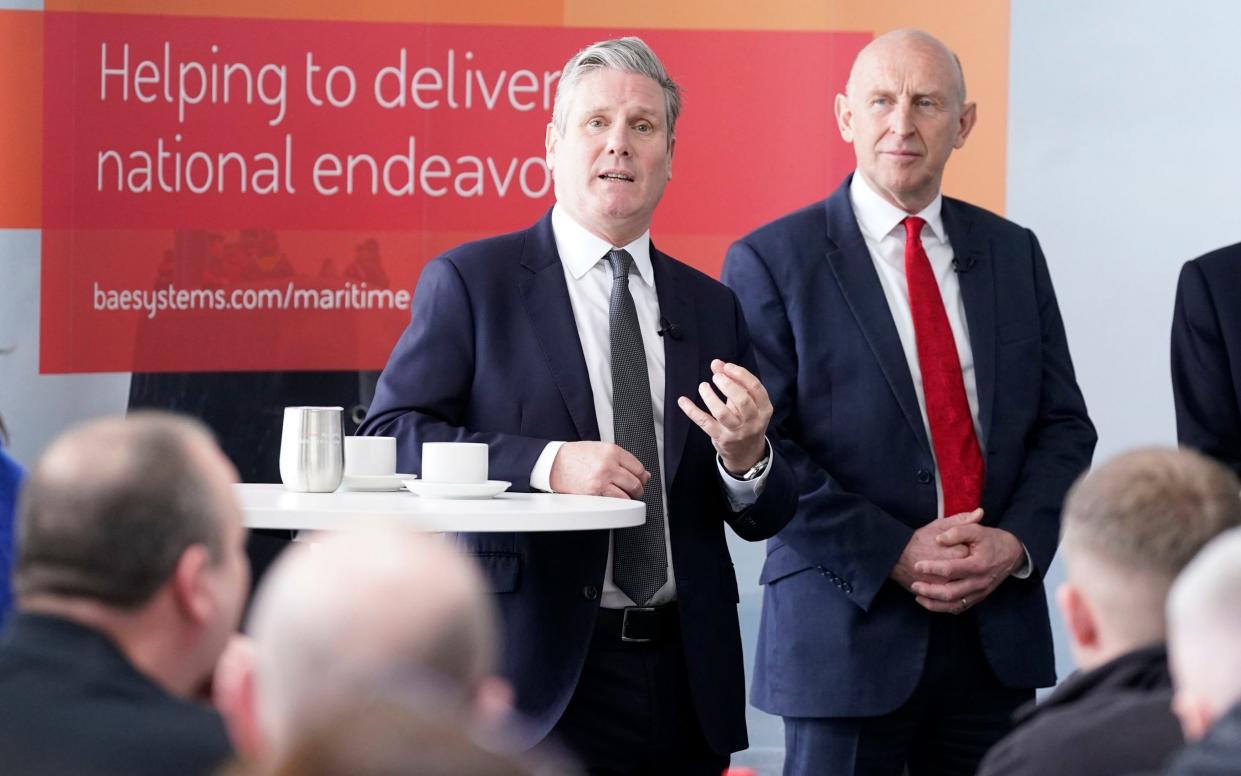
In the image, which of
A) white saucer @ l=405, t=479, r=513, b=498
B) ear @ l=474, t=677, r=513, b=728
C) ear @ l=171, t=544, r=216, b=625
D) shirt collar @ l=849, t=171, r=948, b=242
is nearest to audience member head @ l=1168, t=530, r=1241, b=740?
ear @ l=474, t=677, r=513, b=728

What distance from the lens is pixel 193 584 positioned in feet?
5.74

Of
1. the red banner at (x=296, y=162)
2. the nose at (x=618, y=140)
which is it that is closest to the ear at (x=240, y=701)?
the nose at (x=618, y=140)

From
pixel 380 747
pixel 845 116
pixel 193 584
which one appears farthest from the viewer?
pixel 845 116

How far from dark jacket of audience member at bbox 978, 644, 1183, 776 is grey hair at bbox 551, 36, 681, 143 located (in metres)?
1.89

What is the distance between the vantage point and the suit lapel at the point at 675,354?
3.27 m

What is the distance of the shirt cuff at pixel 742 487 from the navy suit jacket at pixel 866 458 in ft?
1.12

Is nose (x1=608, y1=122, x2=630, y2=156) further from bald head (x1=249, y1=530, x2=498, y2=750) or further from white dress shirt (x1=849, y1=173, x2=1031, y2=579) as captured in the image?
bald head (x1=249, y1=530, x2=498, y2=750)

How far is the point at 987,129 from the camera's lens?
17.8ft

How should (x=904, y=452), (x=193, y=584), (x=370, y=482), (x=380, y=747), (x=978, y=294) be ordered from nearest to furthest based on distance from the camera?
(x=380, y=747)
(x=193, y=584)
(x=370, y=482)
(x=904, y=452)
(x=978, y=294)

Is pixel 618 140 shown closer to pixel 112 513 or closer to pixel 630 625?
pixel 630 625

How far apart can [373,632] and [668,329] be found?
209 cm

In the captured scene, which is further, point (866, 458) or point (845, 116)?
point (845, 116)

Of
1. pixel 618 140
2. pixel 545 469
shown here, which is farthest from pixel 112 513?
pixel 618 140

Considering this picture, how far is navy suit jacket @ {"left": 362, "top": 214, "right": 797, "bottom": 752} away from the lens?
3115mm
